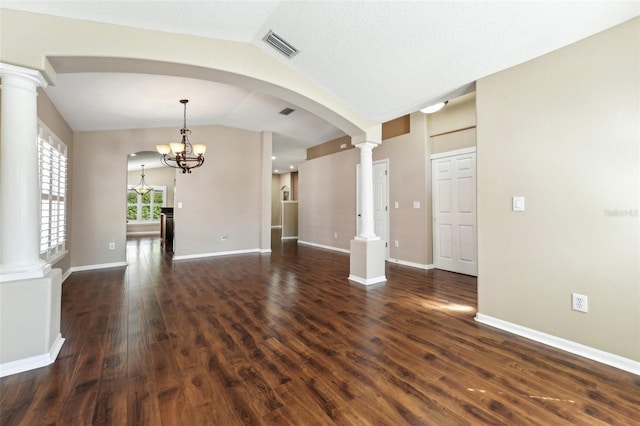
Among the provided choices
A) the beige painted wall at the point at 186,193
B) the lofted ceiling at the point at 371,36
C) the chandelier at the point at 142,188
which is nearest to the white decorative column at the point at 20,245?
the lofted ceiling at the point at 371,36

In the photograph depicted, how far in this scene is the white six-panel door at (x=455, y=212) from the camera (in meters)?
4.72

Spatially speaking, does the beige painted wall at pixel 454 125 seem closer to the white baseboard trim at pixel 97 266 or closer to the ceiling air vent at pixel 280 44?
the ceiling air vent at pixel 280 44

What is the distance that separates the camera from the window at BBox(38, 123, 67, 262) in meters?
3.34

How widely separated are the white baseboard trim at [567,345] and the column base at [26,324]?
3.68 m

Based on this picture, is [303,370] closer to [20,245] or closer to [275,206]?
[20,245]

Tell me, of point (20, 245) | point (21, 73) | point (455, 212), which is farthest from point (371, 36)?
point (455, 212)

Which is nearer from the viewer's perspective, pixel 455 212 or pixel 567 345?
pixel 567 345

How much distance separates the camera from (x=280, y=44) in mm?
2910

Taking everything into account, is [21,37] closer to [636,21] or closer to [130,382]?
[130,382]

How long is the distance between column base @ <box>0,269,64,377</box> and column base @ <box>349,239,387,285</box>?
338cm

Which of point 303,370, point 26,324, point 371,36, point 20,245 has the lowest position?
point 303,370

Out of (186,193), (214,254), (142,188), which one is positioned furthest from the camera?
(142,188)

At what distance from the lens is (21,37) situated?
2020 millimetres

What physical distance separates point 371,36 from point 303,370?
2.90 meters
